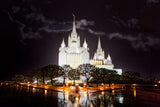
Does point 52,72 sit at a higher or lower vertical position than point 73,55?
lower

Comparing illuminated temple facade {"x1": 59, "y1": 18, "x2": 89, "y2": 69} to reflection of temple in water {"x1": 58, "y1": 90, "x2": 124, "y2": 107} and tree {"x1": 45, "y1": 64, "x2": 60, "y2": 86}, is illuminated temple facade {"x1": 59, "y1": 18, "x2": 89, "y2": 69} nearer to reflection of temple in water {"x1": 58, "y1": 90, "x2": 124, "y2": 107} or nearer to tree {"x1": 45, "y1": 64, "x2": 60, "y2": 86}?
tree {"x1": 45, "y1": 64, "x2": 60, "y2": 86}

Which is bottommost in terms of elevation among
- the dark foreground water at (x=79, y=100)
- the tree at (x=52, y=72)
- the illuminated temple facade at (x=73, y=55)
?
the dark foreground water at (x=79, y=100)

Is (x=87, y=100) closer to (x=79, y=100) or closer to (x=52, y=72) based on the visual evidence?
(x=79, y=100)

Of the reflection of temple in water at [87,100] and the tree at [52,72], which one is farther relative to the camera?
the tree at [52,72]

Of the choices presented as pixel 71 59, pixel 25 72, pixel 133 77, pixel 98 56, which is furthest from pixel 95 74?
pixel 25 72

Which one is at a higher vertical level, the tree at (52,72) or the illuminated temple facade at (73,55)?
the illuminated temple facade at (73,55)

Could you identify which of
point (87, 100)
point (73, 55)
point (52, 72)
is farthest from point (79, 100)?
point (73, 55)

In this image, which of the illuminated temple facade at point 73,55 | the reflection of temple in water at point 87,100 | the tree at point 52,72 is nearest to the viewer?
the reflection of temple in water at point 87,100

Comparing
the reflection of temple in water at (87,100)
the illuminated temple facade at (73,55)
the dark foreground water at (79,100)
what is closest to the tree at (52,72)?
the dark foreground water at (79,100)

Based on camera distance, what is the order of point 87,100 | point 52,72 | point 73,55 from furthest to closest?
point 73,55 < point 52,72 < point 87,100

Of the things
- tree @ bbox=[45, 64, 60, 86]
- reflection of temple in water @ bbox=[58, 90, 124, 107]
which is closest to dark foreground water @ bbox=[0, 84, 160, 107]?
reflection of temple in water @ bbox=[58, 90, 124, 107]

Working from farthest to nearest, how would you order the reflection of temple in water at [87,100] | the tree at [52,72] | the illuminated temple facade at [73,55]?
1. the illuminated temple facade at [73,55]
2. the tree at [52,72]
3. the reflection of temple in water at [87,100]

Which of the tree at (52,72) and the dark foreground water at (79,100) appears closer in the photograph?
the dark foreground water at (79,100)

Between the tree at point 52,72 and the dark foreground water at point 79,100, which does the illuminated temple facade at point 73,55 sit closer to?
the tree at point 52,72
